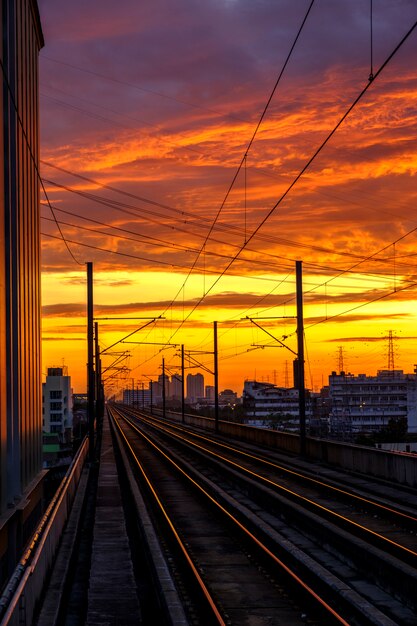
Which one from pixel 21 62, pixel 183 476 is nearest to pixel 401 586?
pixel 21 62

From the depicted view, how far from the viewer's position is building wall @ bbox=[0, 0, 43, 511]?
71.5 feet

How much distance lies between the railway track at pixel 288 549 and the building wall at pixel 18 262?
474cm

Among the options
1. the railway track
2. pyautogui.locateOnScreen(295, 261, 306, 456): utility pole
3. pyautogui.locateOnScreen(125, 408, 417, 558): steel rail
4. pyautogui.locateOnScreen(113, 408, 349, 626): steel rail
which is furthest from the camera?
pyautogui.locateOnScreen(295, 261, 306, 456): utility pole

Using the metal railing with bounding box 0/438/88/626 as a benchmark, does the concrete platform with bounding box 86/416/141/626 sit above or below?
below

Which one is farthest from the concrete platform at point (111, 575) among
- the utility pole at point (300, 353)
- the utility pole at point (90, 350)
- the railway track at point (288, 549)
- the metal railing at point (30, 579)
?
the utility pole at point (90, 350)

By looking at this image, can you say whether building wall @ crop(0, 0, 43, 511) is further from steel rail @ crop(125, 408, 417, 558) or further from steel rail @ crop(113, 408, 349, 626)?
steel rail @ crop(125, 408, 417, 558)

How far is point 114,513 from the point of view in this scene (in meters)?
25.1

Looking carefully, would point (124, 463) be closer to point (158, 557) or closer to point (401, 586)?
point (158, 557)

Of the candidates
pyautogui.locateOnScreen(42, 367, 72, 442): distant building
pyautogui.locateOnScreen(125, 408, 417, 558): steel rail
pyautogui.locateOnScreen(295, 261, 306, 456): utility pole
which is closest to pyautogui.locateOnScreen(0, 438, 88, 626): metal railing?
pyautogui.locateOnScreen(125, 408, 417, 558): steel rail

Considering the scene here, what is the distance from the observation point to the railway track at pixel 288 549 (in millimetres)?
14242

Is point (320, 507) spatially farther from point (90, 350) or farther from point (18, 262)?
point (90, 350)

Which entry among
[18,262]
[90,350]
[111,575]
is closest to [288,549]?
[111,575]

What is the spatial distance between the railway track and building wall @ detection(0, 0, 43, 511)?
15.6 ft

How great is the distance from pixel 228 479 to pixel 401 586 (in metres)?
20.0
